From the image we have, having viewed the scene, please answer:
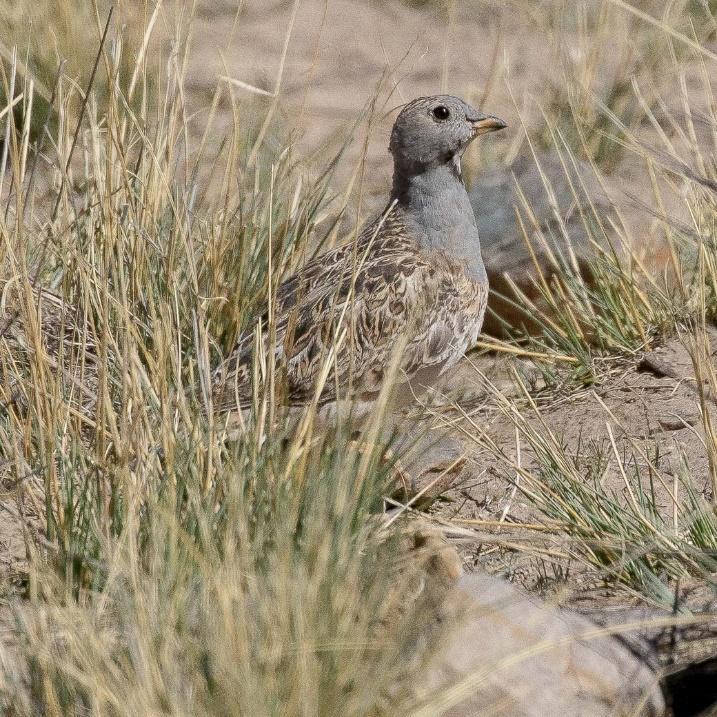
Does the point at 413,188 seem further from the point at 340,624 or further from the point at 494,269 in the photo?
the point at 340,624

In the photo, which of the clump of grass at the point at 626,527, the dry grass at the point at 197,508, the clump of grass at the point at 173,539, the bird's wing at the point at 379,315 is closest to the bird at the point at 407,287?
the bird's wing at the point at 379,315

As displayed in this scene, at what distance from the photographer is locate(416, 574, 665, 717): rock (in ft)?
9.04

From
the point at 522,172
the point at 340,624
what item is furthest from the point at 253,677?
the point at 522,172

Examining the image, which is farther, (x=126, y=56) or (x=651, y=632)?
(x=126, y=56)

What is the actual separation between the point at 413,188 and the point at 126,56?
2.85 m

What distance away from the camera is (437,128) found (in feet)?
17.1

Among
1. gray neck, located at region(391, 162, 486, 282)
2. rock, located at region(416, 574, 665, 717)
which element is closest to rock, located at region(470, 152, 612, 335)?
gray neck, located at region(391, 162, 486, 282)

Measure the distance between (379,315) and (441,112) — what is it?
36.1 inches

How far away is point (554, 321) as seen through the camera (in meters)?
5.95

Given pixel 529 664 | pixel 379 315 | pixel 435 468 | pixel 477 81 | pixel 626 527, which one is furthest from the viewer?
pixel 477 81

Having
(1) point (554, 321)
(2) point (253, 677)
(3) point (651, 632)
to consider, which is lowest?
(1) point (554, 321)

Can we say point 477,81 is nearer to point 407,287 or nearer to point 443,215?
point 443,215

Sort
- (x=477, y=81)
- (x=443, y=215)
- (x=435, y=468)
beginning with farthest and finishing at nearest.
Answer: (x=477, y=81) → (x=443, y=215) → (x=435, y=468)

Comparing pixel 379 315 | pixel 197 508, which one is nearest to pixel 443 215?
pixel 379 315
